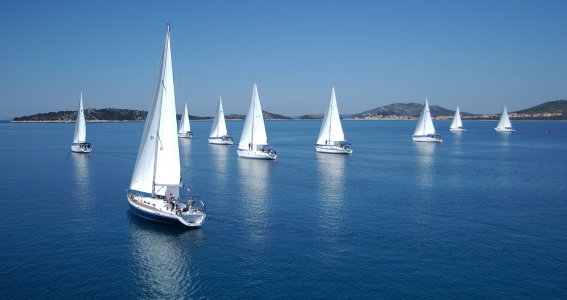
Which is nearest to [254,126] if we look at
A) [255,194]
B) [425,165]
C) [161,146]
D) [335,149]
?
[335,149]

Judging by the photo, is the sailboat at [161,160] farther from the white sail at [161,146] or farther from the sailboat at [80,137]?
the sailboat at [80,137]

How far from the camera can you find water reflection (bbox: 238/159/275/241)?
4044cm

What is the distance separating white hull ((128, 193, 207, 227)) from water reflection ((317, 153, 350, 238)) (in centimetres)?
1118

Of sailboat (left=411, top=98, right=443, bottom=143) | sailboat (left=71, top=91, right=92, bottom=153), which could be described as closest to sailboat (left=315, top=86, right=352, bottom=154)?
sailboat (left=411, top=98, right=443, bottom=143)

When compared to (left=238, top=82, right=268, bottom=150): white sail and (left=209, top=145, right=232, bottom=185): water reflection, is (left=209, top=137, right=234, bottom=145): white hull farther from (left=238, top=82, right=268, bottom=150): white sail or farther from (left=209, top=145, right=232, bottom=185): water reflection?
(left=238, top=82, right=268, bottom=150): white sail

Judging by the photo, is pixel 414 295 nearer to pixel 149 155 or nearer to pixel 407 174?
pixel 149 155

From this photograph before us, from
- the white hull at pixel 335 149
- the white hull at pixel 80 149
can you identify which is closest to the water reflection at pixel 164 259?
the white hull at pixel 80 149

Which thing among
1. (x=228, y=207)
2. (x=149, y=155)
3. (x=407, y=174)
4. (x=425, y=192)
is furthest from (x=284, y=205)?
(x=407, y=174)

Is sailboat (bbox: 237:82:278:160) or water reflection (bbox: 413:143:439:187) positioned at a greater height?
sailboat (bbox: 237:82:278:160)

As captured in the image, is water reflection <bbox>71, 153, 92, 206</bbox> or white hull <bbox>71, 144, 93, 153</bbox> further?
white hull <bbox>71, 144, 93, 153</bbox>

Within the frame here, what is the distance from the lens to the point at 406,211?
151 feet

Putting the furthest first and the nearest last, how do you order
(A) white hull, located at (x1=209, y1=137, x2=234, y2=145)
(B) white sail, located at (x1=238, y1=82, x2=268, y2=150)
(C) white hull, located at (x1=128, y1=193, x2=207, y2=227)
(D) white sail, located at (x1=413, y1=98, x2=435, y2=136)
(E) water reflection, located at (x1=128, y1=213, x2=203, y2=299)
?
1. (D) white sail, located at (x1=413, y1=98, x2=435, y2=136)
2. (A) white hull, located at (x1=209, y1=137, x2=234, y2=145)
3. (B) white sail, located at (x1=238, y1=82, x2=268, y2=150)
4. (C) white hull, located at (x1=128, y1=193, x2=207, y2=227)
5. (E) water reflection, located at (x1=128, y1=213, x2=203, y2=299)

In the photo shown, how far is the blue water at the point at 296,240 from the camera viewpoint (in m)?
28.1

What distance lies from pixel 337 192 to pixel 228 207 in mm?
15493
